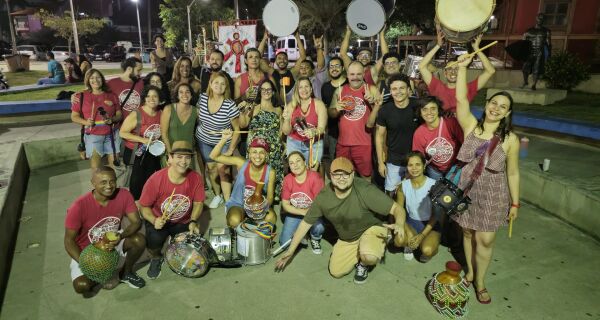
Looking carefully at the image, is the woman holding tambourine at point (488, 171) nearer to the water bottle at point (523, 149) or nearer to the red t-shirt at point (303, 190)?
the red t-shirt at point (303, 190)

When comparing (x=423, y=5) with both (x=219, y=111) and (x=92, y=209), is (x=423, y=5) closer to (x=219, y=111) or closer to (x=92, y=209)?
(x=219, y=111)

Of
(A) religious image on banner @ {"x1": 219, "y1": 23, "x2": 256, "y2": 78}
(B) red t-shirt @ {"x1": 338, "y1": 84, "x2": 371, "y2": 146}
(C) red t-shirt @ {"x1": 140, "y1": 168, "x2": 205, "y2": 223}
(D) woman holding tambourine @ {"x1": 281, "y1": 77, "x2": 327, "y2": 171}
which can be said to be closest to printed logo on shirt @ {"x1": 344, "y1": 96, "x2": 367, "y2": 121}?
(B) red t-shirt @ {"x1": 338, "y1": 84, "x2": 371, "y2": 146}

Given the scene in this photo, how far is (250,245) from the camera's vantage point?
3.86 m

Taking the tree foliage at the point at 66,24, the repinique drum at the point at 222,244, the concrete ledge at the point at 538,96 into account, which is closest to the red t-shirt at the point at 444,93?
the repinique drum at the point at 222,244

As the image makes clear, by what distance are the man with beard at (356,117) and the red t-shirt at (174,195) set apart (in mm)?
1931

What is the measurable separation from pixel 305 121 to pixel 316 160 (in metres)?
0.51

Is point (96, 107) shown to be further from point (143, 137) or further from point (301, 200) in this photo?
point (301, 200)

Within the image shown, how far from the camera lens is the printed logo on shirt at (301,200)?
4.13 m

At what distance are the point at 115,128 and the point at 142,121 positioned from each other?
0.85 metres

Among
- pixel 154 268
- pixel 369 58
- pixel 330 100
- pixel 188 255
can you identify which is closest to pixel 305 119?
pixel 330 100

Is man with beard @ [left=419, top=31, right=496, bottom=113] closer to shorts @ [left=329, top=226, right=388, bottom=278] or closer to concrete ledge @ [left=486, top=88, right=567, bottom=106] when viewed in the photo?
shorts @ [left=329, top=226, right=388, bottom=278]

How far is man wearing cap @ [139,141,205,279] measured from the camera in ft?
12.4

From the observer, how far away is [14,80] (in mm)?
17906

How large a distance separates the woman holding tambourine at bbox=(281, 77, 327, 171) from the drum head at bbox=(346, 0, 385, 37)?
6.33 feet
